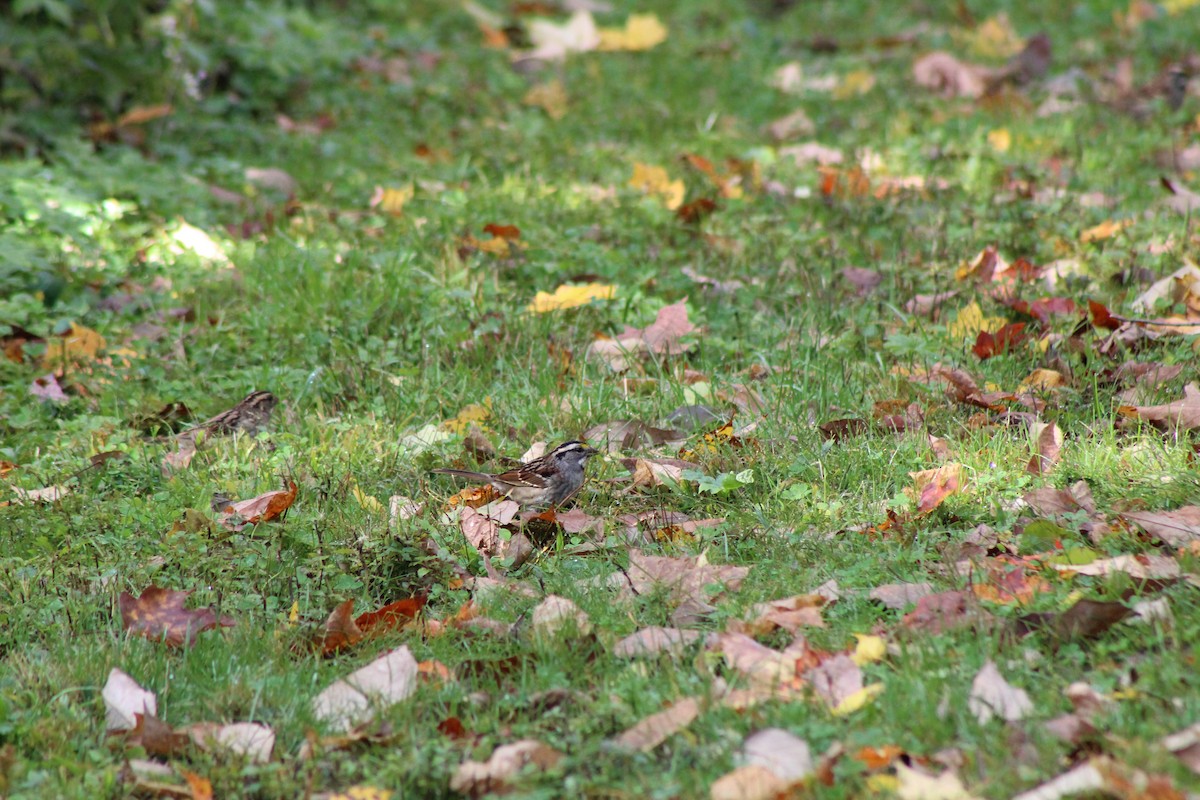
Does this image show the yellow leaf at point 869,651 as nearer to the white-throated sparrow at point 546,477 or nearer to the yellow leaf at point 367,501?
the white-throated sparrow at point 546,477

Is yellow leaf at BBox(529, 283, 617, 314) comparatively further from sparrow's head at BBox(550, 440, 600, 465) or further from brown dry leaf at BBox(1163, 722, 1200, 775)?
brown dry leaf at BBox(1163, 722, 1200, 775)

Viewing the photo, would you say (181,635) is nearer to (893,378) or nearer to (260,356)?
(260,356)

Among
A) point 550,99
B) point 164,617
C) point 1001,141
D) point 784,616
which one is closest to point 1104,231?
point 1001,141

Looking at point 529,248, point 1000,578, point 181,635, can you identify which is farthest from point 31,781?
point 529,248

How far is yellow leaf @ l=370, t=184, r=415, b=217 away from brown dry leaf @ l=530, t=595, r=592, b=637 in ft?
12.3

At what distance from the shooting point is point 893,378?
496cm

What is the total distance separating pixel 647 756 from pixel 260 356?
3.33m

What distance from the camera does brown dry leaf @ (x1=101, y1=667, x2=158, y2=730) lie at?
3.21 metres

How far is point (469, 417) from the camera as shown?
5.01 m

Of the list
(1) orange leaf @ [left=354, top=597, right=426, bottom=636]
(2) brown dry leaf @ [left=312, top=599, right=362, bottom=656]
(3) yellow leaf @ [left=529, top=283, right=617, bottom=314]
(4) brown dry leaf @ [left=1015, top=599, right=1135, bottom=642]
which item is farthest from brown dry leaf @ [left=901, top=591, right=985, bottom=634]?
(3) yellow leaf @ [left=529, top=283, right=617, bottom=314]

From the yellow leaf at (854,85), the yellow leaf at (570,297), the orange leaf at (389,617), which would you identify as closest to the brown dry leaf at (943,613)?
the orange leaf at (389,617)

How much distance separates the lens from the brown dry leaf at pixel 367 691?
10.5 ft

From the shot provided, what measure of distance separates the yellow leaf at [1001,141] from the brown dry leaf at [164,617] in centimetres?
547

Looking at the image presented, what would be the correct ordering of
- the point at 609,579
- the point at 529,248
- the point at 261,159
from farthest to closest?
1. the point at 261,159
2. the point at 529,248
3. the point at 609,579
